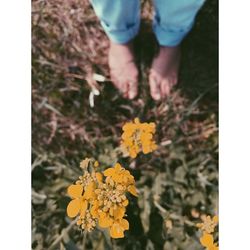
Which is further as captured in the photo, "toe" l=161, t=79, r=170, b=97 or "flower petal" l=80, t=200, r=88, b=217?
"toe" l=161, t=79, r=170, b=97

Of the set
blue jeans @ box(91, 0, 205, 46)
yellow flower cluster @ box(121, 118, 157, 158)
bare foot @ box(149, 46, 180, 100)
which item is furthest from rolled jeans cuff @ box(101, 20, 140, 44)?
yellow flower cluster @ box(121, 118, 157, 158)

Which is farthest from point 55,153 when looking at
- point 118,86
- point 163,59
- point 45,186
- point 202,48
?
point 202,48

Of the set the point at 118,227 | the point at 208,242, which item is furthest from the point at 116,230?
the point at 208,242

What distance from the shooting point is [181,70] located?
4.88 ft

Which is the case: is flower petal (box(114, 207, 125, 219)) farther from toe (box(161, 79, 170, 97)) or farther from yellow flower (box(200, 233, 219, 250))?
toe (box(161, 79, 170, 97))

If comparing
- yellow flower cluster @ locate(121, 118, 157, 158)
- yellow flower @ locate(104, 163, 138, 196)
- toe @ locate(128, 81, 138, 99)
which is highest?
toe @ locate(128, 81, 138, 99)

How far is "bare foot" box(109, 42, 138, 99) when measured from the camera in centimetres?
144

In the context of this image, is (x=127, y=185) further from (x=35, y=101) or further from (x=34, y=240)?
(x=35, y=101)

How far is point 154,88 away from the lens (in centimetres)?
147

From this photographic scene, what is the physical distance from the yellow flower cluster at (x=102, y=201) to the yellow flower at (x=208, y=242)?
230 mm

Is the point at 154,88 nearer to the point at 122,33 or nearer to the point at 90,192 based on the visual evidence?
the point at 122,33

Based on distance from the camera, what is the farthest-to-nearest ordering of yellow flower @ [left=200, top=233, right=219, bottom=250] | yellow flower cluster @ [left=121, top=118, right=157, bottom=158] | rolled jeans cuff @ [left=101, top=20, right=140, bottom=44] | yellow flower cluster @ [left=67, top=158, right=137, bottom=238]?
rolled jeans cuff @ [left=101, top=20, right=140, bottom=44] < yellow flower cluster @ [left=121, top=118, right=157, bottom=158] < yellow flower @ [left=200, top=233, right=219, bottom=250] < yellow flower cluster @ [left=67, top=158, right=137, bottom=238]

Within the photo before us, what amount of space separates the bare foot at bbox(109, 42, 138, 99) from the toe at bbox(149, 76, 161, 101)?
0.16ft

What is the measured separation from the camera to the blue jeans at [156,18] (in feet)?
3.67
